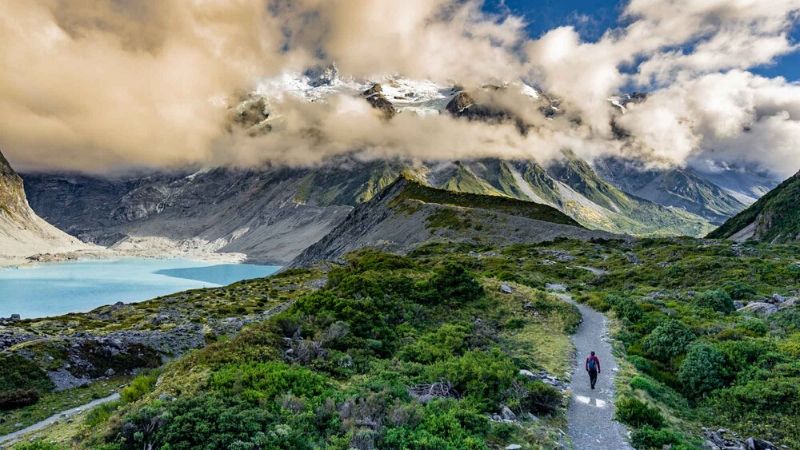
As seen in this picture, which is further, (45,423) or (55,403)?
(55,403)

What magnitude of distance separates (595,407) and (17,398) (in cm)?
3000

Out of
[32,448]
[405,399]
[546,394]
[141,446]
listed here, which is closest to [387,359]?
[405,399]

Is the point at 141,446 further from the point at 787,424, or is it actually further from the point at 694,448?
the point at 787,424

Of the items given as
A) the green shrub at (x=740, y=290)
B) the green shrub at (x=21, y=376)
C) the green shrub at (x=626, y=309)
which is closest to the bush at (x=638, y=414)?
the green shrub at (x=626, y=309)

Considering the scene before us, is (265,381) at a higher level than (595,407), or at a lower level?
higher

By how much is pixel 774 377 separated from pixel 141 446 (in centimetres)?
2254

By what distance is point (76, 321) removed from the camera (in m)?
57.5

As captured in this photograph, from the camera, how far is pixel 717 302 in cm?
3306

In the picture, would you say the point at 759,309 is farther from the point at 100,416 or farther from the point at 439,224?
the point at 439,224

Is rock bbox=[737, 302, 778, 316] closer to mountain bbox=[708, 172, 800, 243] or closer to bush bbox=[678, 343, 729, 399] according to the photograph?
bush bbox=[678, 343, 729, 399]

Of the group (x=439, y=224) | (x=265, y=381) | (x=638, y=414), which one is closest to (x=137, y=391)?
(x=265, y=381)

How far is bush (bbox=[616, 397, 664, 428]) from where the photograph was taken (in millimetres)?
15312

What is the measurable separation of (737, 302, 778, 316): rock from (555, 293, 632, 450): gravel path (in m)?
12.3

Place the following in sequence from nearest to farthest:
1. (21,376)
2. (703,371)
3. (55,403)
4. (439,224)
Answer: (703,371), (55,403), (21,376), (439,224)
